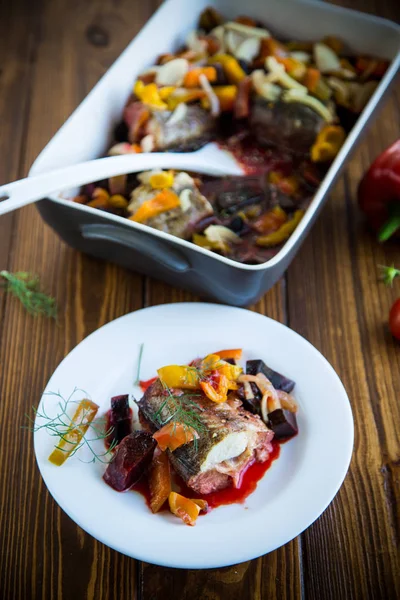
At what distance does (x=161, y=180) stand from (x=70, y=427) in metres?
0.94

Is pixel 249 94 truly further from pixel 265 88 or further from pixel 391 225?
pixel 391 225

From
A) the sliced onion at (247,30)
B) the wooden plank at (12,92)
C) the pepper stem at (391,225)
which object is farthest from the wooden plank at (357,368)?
the wooden plank at (12,92)

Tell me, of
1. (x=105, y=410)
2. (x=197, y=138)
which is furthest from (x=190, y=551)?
(x=197, y=138)

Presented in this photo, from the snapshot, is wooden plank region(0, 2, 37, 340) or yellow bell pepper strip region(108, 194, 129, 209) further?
wooden plank region(0, 2, 37, 340)

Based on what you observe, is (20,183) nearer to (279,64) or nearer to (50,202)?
(50,202)

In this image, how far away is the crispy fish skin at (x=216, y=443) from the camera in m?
1.84

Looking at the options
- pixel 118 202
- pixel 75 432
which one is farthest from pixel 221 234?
pixel 75 432

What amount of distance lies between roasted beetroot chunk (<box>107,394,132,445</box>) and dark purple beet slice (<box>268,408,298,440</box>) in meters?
0.44

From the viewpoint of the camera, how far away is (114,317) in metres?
A: 2.45

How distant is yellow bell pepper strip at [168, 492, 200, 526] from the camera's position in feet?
6.00

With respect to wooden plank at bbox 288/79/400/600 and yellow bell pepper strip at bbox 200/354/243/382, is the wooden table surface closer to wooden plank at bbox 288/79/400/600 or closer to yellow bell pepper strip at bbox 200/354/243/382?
wooden plank at bbox 288/79/400/600

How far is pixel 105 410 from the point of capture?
2.11 meters

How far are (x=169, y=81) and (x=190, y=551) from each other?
1.81 meters

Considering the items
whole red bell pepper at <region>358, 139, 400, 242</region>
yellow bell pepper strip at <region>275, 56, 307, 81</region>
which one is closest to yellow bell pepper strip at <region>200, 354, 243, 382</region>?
whole red bell pepper at <region>358, 139, 400, 242</region>
